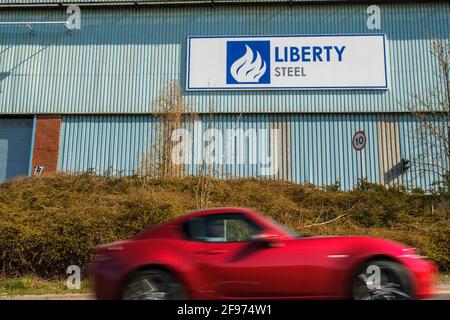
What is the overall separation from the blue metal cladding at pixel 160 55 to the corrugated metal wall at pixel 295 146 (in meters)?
0.59

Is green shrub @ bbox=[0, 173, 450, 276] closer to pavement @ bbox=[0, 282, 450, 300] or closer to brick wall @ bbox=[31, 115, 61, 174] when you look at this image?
pavement @ bbox=[0, 282, 450, 300]

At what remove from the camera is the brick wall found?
74.4 feet

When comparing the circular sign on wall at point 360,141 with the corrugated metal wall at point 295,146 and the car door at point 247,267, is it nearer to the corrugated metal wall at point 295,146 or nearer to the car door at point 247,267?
the corrugated metal wall at point 295,146

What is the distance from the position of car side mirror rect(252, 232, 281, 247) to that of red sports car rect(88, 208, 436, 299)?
0.04 ft

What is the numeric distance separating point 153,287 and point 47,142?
19.1 m

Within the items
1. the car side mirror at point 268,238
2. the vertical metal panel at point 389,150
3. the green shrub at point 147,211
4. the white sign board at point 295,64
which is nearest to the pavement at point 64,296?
the green shrub at point 147,211

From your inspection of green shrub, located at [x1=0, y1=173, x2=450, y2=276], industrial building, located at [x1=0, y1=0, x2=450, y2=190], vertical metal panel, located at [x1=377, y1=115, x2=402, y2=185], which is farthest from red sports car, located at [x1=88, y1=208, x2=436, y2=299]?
vertical metal panel, located at [x1=377, y1=115, x2=402, y2=185]

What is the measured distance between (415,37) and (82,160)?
Result: 57.5 feet

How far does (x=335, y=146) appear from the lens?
22172 millimetres

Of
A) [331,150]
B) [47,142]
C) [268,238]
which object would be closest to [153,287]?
[268,238]
